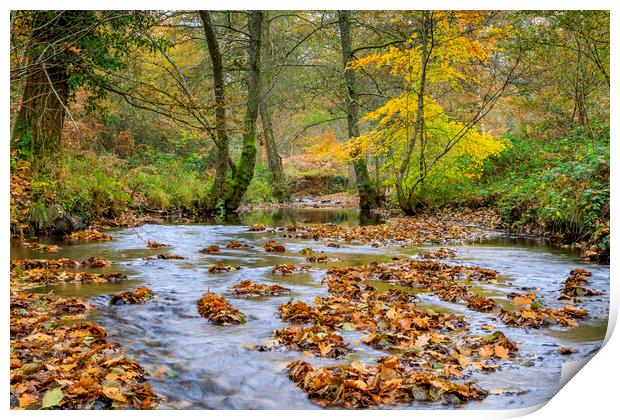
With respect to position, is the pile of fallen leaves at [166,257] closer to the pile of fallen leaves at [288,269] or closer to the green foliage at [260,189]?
the pile of fallen leaves at [288,269]

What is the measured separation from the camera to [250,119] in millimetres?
13367

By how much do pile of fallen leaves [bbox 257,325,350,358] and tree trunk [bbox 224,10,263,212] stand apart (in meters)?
9.98

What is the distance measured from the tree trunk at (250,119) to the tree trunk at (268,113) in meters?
2.35

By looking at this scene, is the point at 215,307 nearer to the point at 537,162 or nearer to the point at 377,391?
the point at 377,391

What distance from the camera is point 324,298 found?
4.58 metres

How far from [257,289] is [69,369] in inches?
85.4

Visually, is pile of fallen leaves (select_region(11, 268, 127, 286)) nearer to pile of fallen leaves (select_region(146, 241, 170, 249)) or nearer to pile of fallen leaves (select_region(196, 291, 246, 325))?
pile of fallen leaves (select_region(196, 291, 246, 325))

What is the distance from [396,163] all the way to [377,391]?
11.0m

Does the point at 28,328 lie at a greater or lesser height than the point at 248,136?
lesser

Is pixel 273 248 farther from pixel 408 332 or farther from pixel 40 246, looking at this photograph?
pixel 408 332

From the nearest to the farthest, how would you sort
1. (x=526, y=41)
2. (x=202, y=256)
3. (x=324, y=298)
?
(x=324, y=298), (x=202, y=256), (x=526, y=41)

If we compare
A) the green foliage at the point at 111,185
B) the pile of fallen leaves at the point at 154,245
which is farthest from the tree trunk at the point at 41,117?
the pile of fallen leaves at the point at 154,245

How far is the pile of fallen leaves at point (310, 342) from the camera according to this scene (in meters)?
3.35
